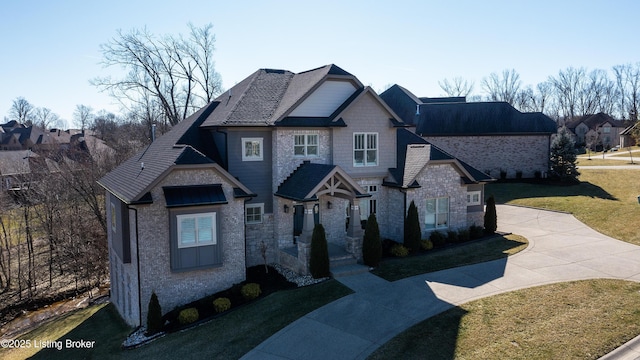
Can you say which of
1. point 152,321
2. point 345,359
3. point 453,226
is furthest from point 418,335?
point 453,226

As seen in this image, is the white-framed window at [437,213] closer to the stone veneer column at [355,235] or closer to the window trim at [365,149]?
the window trim at [365,149]

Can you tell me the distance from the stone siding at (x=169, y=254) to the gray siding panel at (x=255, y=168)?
2.46 metres

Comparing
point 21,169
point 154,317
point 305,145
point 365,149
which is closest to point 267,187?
point 305,145

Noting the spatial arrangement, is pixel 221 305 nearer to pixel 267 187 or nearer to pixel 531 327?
pixel 267 187

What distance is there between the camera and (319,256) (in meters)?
17.7

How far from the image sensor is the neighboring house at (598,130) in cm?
7759

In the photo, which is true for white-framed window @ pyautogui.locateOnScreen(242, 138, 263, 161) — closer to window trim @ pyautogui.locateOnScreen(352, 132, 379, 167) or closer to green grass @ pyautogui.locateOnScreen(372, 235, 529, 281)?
window trim @ pyautogui.locateOnScreen(352, 132, 379, 167)

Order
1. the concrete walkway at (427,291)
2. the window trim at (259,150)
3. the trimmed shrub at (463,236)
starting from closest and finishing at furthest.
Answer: the concrete walkway at (427,291) → the window trim at (259,150) → the trimmed shrub at (463,236)

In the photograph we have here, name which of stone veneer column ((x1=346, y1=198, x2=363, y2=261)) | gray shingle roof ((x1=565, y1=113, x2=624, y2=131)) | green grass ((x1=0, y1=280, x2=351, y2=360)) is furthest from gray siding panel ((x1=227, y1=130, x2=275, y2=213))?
gray shingle roof ((x1=565, y1=113, x2=624, y2=131))

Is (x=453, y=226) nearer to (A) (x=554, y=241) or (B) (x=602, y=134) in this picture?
(A) (x=554, y=241)

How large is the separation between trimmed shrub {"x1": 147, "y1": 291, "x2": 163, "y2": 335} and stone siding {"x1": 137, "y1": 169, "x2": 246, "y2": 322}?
83cm

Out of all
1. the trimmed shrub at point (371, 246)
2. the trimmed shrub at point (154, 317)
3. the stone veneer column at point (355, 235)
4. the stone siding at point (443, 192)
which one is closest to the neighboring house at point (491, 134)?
the stone siding at point (443, 192)

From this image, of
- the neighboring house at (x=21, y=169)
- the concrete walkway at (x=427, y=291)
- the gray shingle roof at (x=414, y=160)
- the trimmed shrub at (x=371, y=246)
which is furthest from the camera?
the neighboring house at (x=21, y=169)

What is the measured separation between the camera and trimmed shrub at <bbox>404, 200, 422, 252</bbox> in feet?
68.6
